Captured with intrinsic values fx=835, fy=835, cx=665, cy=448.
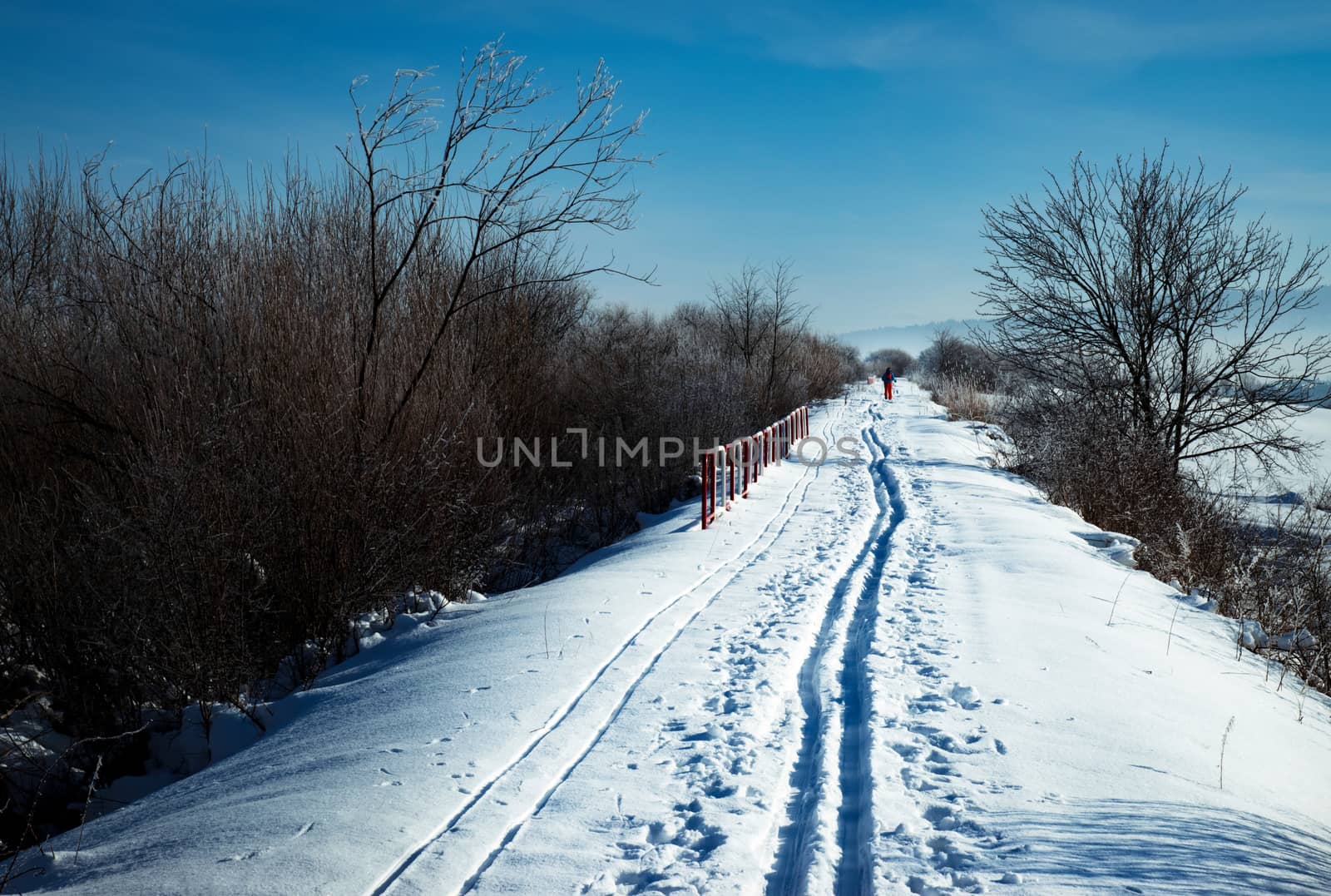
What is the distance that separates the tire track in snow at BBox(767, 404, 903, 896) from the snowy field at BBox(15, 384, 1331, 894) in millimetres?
17

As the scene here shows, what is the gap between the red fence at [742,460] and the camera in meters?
11.4

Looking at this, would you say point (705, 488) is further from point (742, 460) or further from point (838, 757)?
point (838, 757)

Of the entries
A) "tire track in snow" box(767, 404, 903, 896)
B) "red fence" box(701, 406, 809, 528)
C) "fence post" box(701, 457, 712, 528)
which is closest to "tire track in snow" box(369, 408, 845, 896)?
"tire track in snow" box(767, 404, 903, 896)

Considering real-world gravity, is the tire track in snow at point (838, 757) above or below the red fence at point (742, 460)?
below

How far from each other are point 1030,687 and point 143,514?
256 inches

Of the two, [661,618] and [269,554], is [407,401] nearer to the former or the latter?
[269,554]

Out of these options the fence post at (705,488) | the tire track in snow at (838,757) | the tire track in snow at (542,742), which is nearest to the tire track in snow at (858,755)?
the tire track in snow at (838,757)

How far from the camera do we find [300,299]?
851 cm

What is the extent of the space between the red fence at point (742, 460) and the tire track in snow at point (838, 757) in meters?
3.47

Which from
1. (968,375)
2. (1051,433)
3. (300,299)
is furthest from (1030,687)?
(968,375)

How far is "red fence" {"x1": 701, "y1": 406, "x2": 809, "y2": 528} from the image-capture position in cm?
1139

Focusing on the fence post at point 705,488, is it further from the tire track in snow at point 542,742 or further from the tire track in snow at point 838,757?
the tire track in snow at point 838,757

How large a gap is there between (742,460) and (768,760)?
10.9 metres

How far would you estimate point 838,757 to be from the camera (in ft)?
14.3
